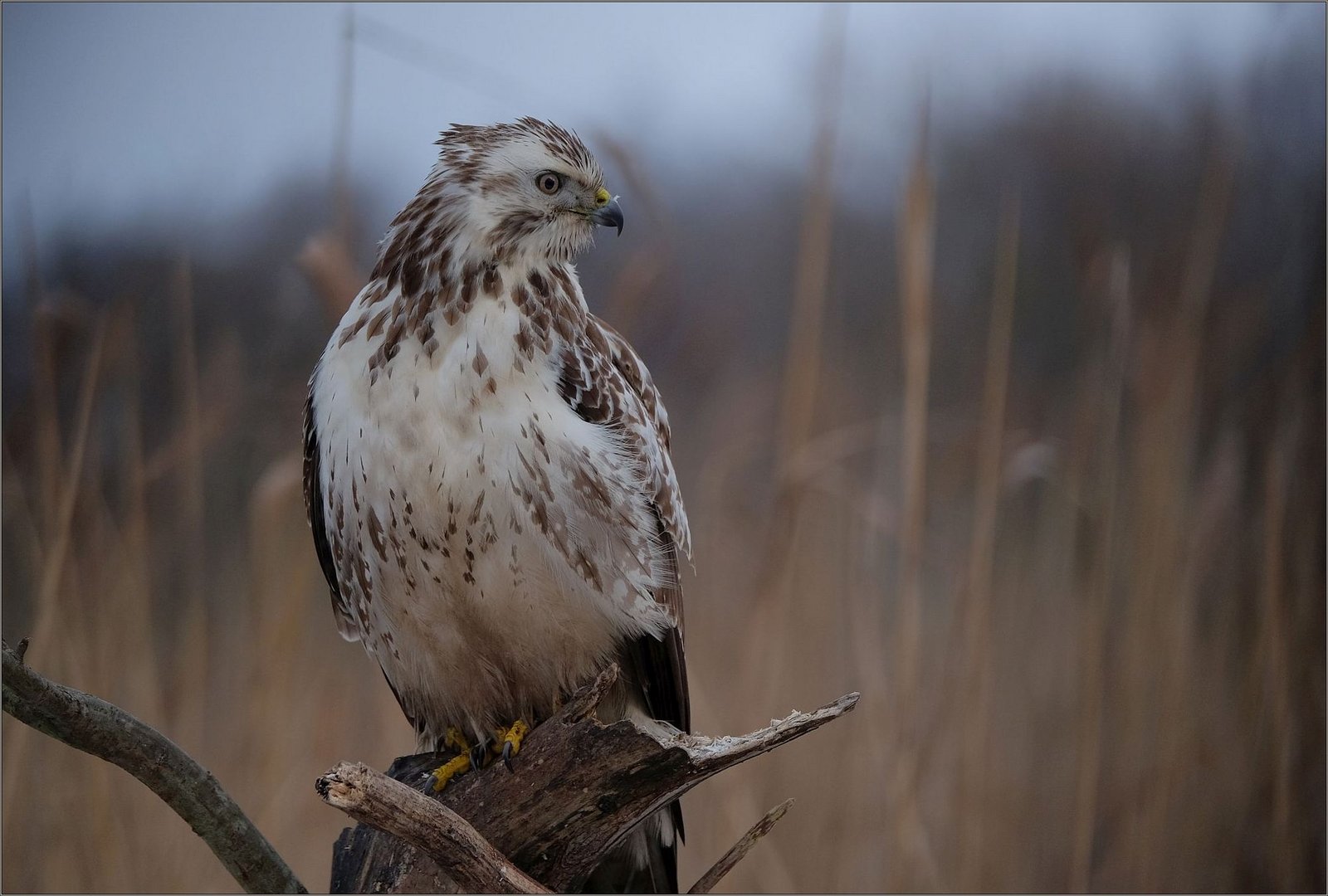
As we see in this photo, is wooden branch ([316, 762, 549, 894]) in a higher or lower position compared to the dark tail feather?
higher

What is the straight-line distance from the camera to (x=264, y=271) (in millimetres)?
2320

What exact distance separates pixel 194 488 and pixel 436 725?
81cm

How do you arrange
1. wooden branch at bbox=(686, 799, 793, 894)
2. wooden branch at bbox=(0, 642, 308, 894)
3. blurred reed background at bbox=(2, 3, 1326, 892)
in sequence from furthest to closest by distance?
blurred reed background at bbox=(2, 3, 1326, 892) → wooden branch at bbox=(686, 799, 793, 894) → wooden branch at bbox=(0, 642, 308, 894)

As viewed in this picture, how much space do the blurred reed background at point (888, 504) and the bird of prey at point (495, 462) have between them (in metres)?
0.49

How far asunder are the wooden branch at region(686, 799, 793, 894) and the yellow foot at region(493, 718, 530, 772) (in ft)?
1.09

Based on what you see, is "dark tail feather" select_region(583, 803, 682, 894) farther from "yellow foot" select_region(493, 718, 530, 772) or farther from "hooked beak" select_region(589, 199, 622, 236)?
"hooked beak" select_region(589, 199, 622, 236)

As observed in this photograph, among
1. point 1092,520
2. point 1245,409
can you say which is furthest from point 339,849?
point 1245,409

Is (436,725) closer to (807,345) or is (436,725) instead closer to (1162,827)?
(807,345)

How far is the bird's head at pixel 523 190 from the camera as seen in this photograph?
58.1 inches

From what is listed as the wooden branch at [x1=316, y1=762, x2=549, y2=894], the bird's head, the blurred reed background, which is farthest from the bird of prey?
the blurred reed background

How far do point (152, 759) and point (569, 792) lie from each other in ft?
1.69

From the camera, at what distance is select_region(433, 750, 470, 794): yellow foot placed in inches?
61.4

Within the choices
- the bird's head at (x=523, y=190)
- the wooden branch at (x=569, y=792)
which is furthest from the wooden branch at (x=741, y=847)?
the bird's head at (x=523, y=190)

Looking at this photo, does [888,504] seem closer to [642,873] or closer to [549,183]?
[642,873]
